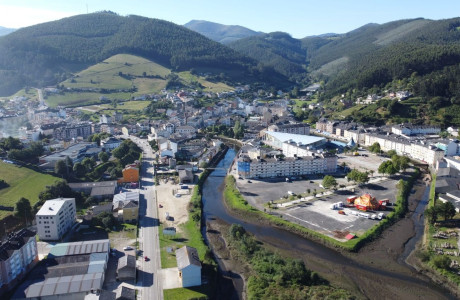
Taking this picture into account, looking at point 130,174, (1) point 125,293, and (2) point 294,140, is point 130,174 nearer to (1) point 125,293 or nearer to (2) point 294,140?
(1) point 125,293

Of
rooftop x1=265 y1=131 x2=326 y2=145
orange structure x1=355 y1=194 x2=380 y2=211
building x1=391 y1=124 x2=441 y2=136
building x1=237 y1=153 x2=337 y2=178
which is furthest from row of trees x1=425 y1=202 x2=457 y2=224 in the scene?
building x1=391 y1=124 x2=441 y2=136

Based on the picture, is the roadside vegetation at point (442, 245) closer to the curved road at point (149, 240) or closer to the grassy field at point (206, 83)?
the curved road at point (149, 240)

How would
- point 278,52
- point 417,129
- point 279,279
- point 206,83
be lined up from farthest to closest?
point 278,52, point 206,83, point 417,129, point 279,279

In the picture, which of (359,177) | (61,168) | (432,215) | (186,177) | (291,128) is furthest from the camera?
(291,128)

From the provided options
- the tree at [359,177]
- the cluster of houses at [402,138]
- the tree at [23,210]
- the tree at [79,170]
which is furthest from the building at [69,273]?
the cluster of houses at [402,138]

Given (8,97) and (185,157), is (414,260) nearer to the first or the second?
(185,157)

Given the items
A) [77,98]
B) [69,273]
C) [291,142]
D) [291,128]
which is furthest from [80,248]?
[77,98]
